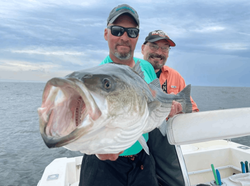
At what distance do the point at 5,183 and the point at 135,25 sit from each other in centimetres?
1017

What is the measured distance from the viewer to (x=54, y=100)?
1.25m

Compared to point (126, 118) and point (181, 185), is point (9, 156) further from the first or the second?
point (126, 118)

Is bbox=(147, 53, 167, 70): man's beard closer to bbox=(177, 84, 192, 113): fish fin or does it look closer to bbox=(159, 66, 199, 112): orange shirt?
bbox=(159, 66, 199, 112): orange shirt

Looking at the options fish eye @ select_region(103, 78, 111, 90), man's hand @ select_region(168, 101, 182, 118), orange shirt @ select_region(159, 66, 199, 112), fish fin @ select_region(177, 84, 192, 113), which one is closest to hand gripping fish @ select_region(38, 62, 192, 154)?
fish eye @ select_region(103, 78, 111, 90)

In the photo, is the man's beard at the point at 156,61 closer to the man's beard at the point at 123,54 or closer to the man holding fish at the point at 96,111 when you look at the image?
the man's beard at the point at 123,54

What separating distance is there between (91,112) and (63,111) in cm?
23

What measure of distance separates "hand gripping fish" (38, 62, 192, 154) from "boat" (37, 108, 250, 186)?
0.68 metres

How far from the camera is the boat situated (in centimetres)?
193

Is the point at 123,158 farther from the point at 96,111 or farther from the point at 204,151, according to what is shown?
the point at 204,151

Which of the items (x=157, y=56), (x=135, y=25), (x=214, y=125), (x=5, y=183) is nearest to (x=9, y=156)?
(x=5, y=183)

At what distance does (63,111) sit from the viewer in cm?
127

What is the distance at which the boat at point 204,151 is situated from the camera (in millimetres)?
1933

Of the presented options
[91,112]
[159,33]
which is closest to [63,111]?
[91,112]

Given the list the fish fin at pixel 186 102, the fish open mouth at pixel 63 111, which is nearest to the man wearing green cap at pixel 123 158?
the fish fin at pixel 186 102
